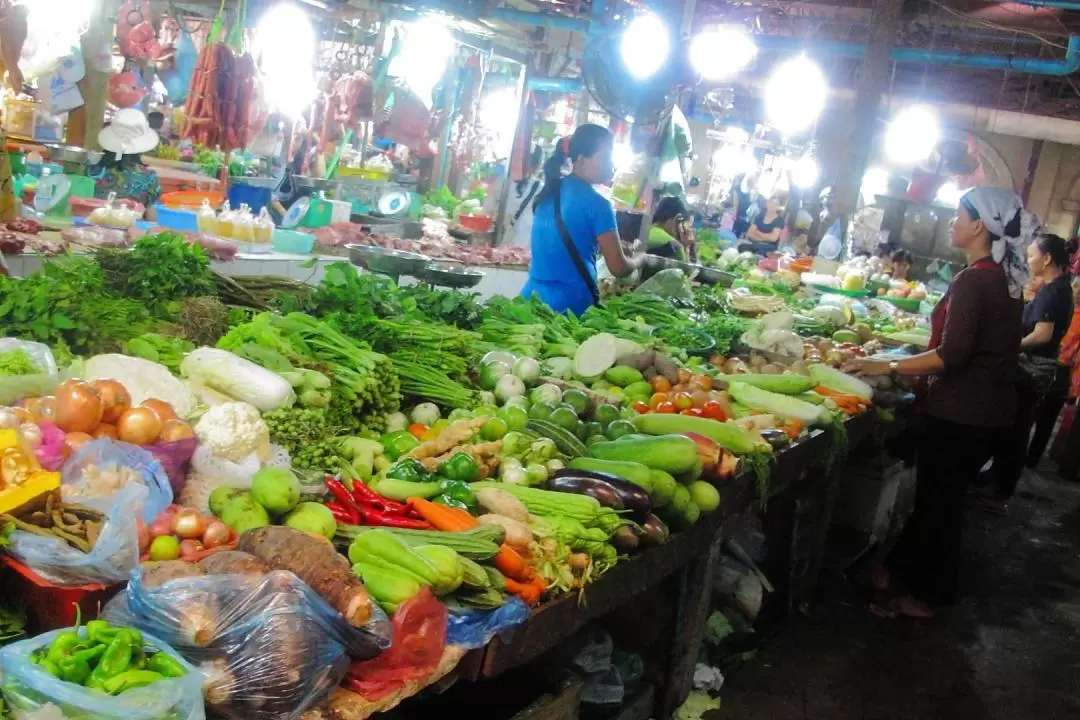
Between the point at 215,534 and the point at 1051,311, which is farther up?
the point at 1051,311

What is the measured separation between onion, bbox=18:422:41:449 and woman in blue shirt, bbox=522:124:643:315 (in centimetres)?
389

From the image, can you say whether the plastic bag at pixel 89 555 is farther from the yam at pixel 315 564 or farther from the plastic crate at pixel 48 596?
the yam at pixel 315 564

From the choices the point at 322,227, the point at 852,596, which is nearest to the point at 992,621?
the point at 852,596

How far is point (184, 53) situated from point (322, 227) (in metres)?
2.73

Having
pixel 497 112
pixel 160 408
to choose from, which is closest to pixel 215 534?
pixel 160 408

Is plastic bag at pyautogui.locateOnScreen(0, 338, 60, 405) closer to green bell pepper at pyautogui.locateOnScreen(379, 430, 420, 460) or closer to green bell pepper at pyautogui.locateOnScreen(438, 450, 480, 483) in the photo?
green bell pepper at pyautogui.locateOnScreen(379, 430, 420, 460)

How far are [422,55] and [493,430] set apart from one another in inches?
264

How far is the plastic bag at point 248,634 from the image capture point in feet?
6.46

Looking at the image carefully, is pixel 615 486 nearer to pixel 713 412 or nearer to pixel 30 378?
pixel 713 412

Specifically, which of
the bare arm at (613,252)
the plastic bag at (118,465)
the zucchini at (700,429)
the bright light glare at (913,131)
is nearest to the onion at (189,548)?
the plastic bag at (118,465)

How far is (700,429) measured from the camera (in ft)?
14.2

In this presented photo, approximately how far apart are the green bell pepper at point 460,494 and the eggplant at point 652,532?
627 millimetres

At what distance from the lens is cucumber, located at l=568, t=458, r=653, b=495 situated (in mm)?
3520

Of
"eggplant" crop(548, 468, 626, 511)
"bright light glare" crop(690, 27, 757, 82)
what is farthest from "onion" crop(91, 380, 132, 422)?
"bright light glare" crop(690, 27, 757, 82)
